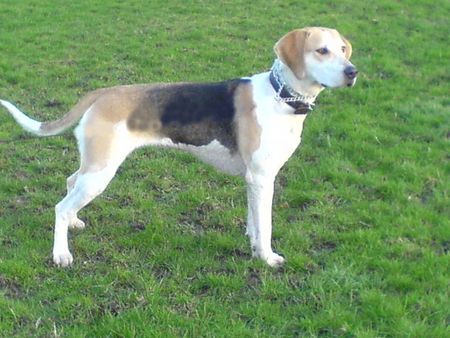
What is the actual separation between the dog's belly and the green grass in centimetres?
67

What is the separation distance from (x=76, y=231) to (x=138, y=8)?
423 inches

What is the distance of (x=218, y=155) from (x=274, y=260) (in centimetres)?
100

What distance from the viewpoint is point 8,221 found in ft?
22.0

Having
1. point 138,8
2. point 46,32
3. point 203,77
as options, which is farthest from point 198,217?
point 138,8

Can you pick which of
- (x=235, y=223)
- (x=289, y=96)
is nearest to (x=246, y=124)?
(x=289, y=96)

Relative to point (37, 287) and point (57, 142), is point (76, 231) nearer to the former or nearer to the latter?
point (37, 287)

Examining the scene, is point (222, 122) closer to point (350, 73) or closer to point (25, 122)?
point (350, 73)

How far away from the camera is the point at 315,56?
5527mm

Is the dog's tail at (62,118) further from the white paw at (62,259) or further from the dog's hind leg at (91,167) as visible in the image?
the white paw at (62,259)

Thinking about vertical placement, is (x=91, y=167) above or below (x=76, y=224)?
above

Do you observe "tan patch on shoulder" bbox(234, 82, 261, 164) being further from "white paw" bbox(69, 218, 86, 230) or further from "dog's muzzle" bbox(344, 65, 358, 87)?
"white paw" bbox(69, 218, 86, 230)

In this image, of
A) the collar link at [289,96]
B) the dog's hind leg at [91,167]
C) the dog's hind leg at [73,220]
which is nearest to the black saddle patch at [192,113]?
the dog's hind leg at [91,167]

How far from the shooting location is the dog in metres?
5.70

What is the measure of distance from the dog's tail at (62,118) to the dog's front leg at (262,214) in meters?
1.49
